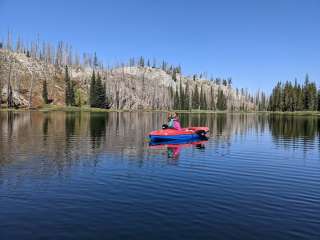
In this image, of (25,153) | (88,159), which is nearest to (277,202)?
(88,159)

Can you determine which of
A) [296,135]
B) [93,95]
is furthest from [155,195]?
[93,95]

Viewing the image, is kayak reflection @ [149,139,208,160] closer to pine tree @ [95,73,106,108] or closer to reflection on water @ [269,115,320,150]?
reflection on water @ [269,115,320,150]

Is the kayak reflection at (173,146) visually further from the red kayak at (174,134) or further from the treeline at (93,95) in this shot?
the treeline at (93,95)

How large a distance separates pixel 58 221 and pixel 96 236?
8.00ft

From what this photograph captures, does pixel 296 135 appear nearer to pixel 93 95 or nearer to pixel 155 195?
pixel 155 195

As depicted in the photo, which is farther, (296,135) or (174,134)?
(296,135)

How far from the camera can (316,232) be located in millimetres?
13602

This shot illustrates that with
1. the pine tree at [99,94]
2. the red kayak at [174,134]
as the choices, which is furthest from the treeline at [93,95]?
the red kayak at [174,134]

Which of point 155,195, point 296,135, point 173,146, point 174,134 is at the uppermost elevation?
point 174,134

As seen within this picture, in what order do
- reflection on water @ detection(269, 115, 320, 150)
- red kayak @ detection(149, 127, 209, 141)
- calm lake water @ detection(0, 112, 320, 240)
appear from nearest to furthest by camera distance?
calm lake water @ detection(0, 112, 320, 240) < red kayak @ detection(149, 127, 209, 141) < reflection on water @ detection(269, 115, 320, 150)

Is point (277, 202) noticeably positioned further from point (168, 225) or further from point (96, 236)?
point (96, 236)

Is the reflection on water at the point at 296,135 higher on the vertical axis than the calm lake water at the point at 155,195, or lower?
higher

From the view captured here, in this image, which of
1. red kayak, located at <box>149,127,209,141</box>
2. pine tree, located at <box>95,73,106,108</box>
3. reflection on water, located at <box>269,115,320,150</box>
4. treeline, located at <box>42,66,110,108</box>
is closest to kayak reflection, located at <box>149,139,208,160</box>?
red kayak, located at <box>149,127,209,141</box>

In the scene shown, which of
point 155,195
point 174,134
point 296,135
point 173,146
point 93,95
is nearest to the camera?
point 155,195
